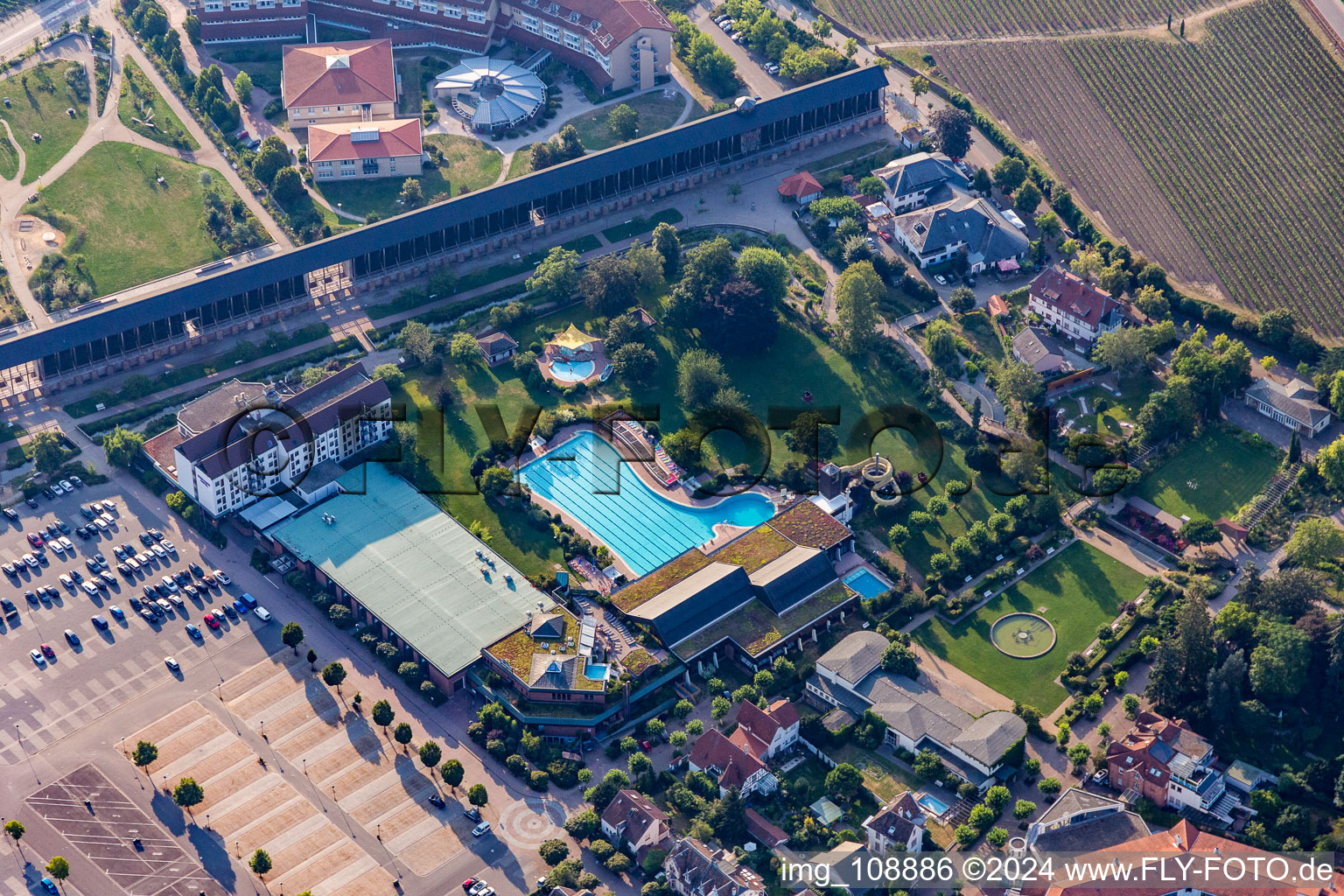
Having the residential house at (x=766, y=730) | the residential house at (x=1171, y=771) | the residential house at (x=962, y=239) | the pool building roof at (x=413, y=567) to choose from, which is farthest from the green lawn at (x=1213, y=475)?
the pool building roof at (x=413, y=567)

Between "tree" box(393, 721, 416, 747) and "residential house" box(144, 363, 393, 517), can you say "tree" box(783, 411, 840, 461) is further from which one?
"tree" box(393, 721, 416, 747)

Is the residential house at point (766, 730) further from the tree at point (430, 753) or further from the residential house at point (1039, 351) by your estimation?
the residential house at point (1039, 351)

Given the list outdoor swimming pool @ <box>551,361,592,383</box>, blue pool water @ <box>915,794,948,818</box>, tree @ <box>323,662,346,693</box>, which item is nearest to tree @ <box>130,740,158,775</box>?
tree @ <box>323,662,346,693</box>

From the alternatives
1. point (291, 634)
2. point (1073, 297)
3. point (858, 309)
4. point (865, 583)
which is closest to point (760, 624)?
point (865, 583)

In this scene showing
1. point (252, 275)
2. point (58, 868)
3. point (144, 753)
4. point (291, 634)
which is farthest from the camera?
point (252, 275)

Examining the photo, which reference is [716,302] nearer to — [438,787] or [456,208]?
[456,208]

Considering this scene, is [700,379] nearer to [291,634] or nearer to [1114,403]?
[1114,403]
